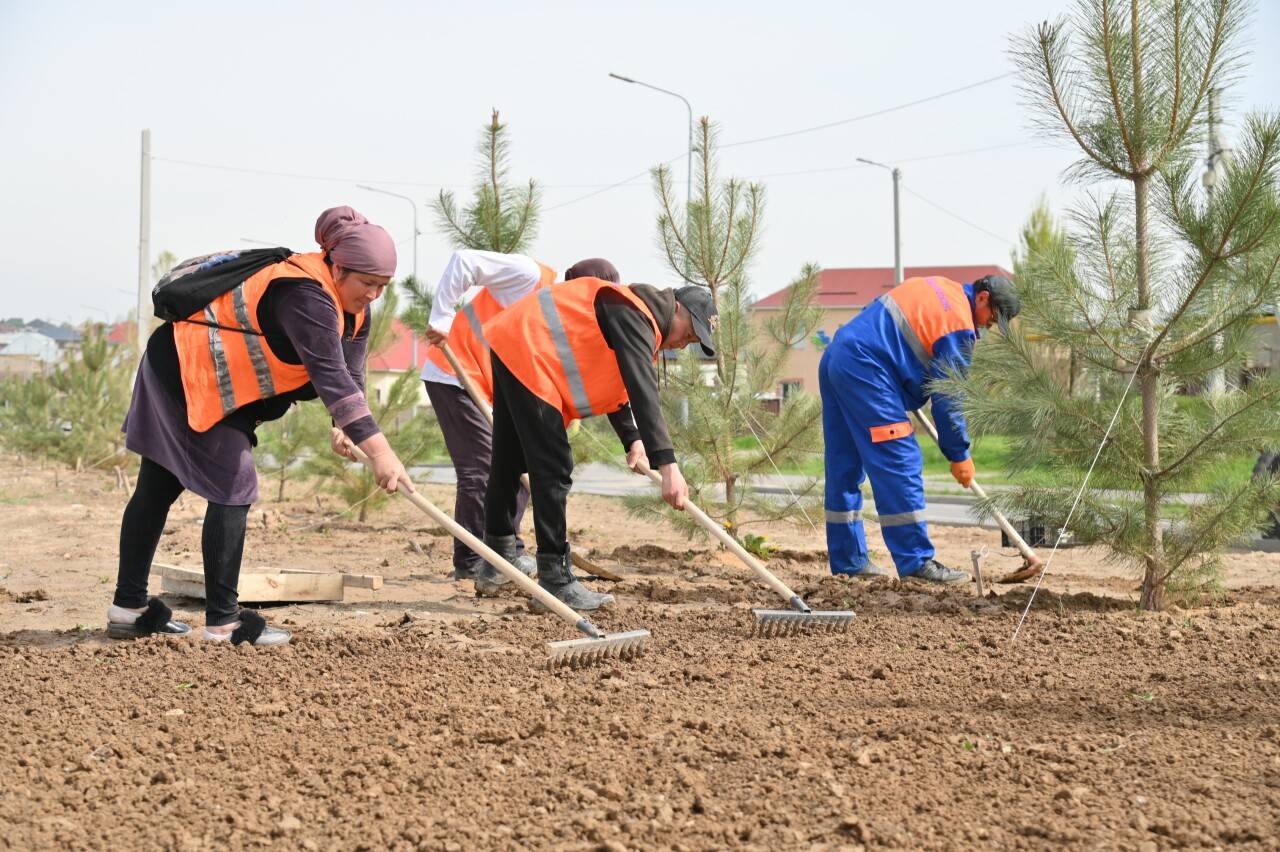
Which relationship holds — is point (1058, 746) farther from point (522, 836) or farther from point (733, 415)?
point (733, 415)

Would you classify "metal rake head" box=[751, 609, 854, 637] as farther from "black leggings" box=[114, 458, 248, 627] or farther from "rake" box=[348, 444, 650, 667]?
"black leggings" box=[114, 458, 248, 627]

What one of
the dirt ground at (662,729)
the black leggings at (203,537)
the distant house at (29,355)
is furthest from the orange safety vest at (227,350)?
the distant house at (29,355)

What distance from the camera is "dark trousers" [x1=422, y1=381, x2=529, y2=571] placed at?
5.76 metres

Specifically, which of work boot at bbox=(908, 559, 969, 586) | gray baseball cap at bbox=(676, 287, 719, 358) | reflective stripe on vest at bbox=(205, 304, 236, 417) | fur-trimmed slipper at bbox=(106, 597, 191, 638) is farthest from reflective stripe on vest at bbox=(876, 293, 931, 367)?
fur-trimmed slipper at bbox=(106, 597, 191, 638)

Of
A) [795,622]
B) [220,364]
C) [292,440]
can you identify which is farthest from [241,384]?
[292,440]

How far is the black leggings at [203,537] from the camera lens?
3.90m

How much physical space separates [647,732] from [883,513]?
8.97 ft

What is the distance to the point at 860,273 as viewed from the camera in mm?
48188

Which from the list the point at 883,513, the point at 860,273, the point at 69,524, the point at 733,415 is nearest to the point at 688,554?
the point at 733,415

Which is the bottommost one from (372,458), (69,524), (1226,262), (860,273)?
(69,524)

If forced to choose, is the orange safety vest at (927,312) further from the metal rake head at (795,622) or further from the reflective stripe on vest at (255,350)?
the reflective stripe on vest at (255,350)

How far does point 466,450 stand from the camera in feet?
19.0

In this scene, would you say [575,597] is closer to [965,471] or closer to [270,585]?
[270,585]

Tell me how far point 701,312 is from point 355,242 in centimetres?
139
